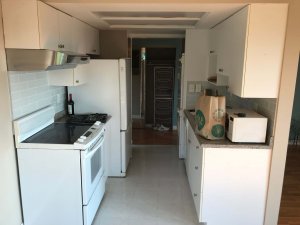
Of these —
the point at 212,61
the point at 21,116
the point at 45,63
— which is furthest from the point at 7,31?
the point at 212,61

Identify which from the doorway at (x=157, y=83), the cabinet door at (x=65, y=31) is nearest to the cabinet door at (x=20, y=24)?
the cabinet door at (x=65, y=31)

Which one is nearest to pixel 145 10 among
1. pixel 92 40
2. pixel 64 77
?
pixel 64 77

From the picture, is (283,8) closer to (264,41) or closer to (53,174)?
(264,41)

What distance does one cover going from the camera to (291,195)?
3.27 metres

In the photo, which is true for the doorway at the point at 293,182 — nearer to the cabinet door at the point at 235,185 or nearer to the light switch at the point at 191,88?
the cabinet door at the point at 235,185

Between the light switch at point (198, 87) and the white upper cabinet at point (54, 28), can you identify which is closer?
the white upper cabinet at point (54, 28)

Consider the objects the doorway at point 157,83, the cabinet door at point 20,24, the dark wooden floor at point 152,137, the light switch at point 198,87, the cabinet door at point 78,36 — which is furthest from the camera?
the doorway at point 157,83

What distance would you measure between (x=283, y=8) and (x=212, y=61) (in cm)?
161

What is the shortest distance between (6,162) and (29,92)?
28.4 inches

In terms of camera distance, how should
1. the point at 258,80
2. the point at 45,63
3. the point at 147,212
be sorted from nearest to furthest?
the point at 45,63 → the point at 258,80 → the point at 147,212

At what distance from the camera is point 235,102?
3400 mm

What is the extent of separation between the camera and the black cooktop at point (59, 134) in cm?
237

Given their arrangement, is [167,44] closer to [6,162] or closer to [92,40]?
[92,40]

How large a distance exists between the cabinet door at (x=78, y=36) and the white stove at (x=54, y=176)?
0.99 metres
